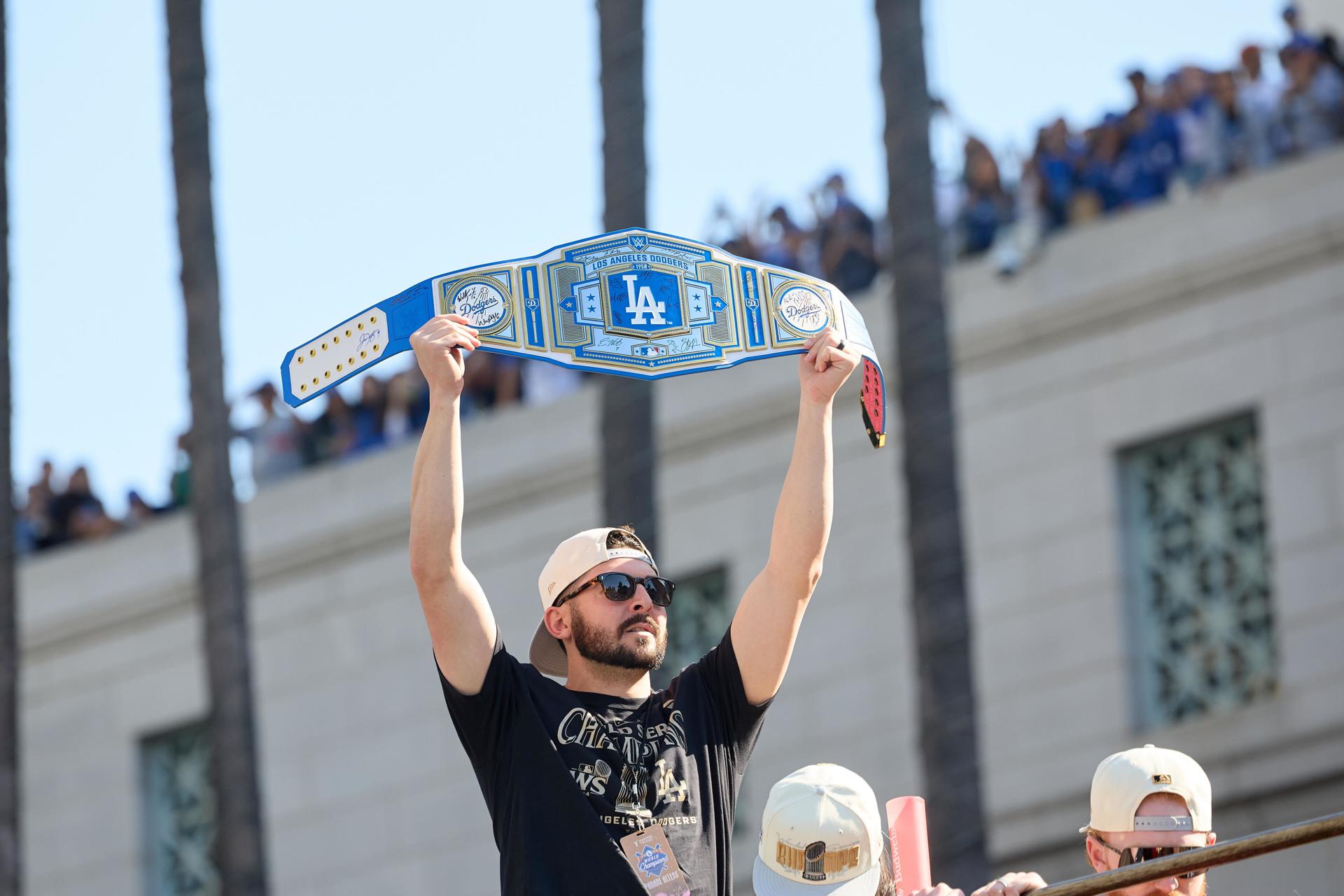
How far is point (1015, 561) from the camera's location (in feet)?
57.9

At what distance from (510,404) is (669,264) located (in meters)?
13.0

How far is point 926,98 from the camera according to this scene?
1365cm

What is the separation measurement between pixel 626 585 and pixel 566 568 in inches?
6.6

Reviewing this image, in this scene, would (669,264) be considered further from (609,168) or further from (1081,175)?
(1081,175)

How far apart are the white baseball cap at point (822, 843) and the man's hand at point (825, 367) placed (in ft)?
3.19

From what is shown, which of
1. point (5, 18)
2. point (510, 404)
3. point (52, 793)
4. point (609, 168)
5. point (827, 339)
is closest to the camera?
point (827, 339)

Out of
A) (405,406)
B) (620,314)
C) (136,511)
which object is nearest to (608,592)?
(620,314)

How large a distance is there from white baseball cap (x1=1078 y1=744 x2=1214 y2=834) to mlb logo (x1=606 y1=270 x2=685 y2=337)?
1.64 m

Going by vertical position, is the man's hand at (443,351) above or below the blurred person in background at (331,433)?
below

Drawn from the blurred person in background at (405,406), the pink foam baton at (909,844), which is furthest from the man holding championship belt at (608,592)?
the blurred person in background at (405,406)

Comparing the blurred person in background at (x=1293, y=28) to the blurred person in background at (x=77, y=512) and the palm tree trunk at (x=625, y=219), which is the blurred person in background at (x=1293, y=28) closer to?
the palm tree trunk at (x=625, y=219)

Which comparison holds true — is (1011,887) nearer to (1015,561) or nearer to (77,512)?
(1015,561)

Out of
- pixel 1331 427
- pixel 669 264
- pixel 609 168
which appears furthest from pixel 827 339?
pixel 1331 427

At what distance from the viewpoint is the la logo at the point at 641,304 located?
690 centimetres
